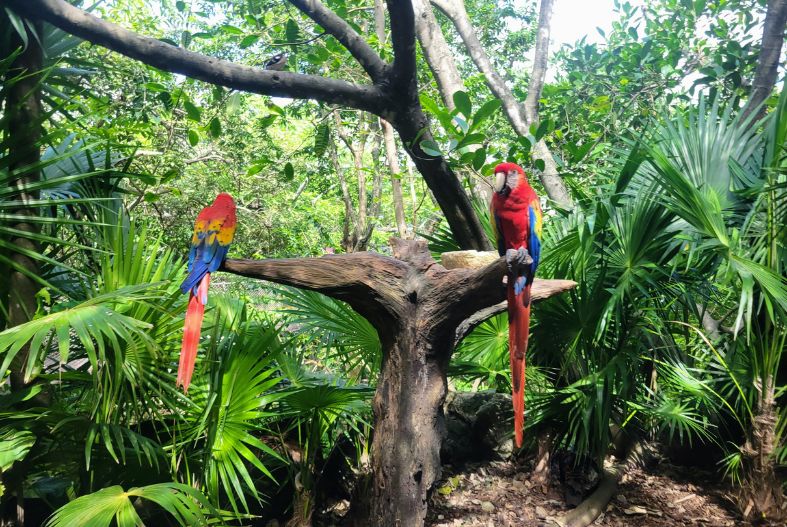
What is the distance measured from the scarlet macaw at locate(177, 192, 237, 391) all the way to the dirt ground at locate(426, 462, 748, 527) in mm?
1582

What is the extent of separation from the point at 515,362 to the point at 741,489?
182cm

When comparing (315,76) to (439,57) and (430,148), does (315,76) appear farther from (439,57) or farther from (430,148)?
(439,57)

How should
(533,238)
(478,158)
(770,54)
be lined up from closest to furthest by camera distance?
(533,238)
(478,158)
(770,54)

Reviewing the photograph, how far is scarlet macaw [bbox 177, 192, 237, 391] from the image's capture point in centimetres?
176

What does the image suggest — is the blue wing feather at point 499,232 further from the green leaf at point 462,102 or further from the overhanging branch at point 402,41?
the overhanging branch at point 402,41

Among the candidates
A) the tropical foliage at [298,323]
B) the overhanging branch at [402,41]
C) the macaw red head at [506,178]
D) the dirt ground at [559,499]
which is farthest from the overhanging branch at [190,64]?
the dirt ground at [559,499]

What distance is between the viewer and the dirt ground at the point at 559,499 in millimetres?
2773

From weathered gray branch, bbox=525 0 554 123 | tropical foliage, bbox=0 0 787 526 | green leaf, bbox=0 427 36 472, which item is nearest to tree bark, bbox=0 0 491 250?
tropical foliage, bbox=0 0 787 526

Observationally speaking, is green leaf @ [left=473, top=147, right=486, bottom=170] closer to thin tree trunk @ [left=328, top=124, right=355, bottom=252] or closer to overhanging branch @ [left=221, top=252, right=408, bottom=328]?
overhanging branch @ [left=221, top=252, right=408, bottom=328]

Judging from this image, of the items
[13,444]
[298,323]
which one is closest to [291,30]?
[298,323]

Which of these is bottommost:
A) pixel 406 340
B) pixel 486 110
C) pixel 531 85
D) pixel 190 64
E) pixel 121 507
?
pixel 121 507

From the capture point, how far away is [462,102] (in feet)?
6.23

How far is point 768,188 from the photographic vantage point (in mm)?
2307

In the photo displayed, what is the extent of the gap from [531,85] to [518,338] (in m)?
2.80
